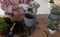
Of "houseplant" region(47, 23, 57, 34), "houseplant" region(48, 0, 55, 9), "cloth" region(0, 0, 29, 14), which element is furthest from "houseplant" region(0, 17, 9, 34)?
"houseplant" region(48, 0, 55, 9)

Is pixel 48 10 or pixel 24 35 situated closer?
pixel 24 35

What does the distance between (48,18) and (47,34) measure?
0.22 m

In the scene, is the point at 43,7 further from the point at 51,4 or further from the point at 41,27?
the point at 41,27

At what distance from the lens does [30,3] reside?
135 centimetres

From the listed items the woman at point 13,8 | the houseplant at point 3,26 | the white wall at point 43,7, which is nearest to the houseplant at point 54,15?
the white wall at point 43,7

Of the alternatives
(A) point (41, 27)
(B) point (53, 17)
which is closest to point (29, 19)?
(A) point (41, 27)

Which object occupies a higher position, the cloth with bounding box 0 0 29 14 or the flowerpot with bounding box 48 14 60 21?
the cloth with bounding box 0 0 29 14

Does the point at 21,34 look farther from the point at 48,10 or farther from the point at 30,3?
the point at 48,10

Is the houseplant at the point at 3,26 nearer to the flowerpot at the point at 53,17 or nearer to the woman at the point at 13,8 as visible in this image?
the woman at the point at 13,8

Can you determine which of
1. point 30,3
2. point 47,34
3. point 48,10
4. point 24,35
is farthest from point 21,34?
point 48,10

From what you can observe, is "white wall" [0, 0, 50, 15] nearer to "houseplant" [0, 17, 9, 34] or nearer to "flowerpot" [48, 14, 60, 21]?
"flowerpot" [48, 14, 60, 21]

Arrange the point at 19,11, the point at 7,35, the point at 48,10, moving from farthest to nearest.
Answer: the point at 48,10
the point at 19,11
the point at 7,35

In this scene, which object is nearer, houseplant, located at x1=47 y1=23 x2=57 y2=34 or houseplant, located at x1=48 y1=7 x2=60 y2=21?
houseplant, located at x1=47 y1=23 x2=57 y2=34

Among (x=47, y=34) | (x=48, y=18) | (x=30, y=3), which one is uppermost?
(x=30, y=3)
